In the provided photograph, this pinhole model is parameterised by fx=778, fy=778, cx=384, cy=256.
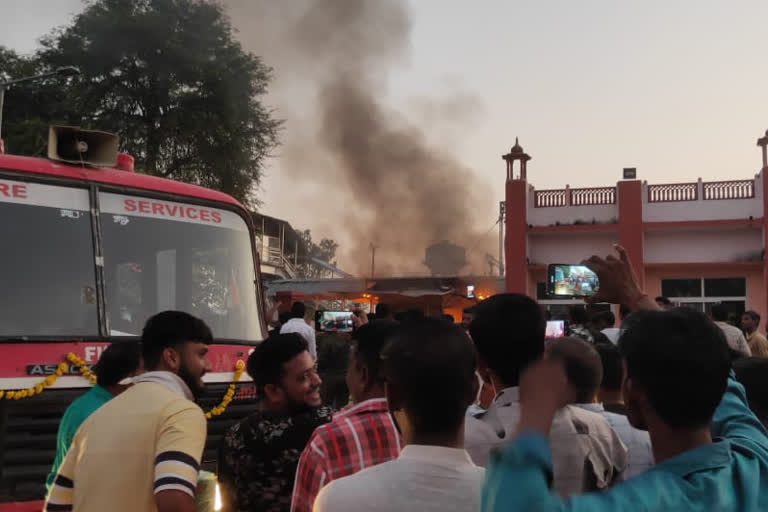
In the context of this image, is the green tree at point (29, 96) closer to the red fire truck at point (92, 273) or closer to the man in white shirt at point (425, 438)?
the red fire truck at point (92, 273)

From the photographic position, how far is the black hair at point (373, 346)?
10.3 feet

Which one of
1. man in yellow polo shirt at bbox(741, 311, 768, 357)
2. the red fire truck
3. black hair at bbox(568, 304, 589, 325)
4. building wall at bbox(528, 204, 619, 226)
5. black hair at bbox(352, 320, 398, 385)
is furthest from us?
building wall at bbox(528, 204, 619, 226)

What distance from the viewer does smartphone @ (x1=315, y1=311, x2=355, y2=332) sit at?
42.9 ft

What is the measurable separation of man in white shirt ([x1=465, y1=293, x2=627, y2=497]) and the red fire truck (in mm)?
2973

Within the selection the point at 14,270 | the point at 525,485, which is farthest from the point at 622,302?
the point at 14,270

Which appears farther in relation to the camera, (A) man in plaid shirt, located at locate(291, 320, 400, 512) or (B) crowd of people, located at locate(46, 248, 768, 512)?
(A) man in plaid shirt, located at locate(291, 320, 400, 512)

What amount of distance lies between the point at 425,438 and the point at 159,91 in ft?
88.8

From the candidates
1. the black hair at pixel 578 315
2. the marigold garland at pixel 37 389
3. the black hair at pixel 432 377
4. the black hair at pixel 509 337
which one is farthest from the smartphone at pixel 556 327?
the black hair at pixel 432 377

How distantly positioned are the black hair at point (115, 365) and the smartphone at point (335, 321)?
9.08 meters

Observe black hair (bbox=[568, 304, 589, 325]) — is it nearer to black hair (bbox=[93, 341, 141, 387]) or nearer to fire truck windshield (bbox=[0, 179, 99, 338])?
fire truck windshield (bbox=[0, 179, 99, 338])

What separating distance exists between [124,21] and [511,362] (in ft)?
89.9

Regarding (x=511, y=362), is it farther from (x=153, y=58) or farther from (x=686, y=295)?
(x=153, y=58)

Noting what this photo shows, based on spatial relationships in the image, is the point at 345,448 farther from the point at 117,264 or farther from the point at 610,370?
the point at 117,264

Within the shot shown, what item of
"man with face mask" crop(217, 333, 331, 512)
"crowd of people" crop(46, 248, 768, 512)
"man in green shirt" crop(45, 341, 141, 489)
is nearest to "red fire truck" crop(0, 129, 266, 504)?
"man in green shirt" crop(45, 341, 141, 489)
